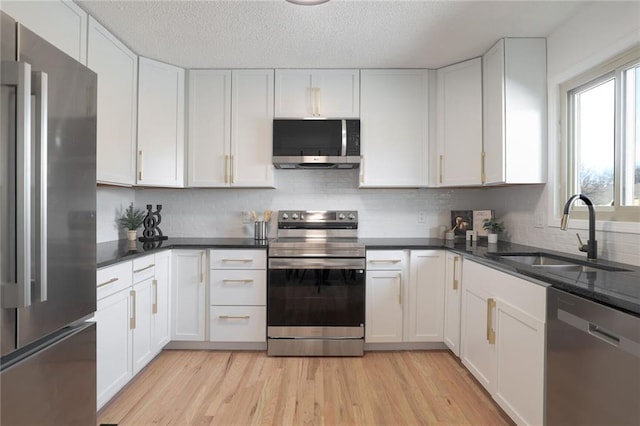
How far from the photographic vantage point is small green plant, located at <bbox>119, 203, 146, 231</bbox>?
2.86 metres

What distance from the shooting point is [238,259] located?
279 cm

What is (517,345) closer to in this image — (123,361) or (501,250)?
(501,250)

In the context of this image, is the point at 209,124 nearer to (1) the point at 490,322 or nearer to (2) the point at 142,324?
(2) the point at 142,324

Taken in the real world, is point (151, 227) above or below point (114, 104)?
below

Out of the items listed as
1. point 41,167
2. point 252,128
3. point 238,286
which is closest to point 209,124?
point 252,128

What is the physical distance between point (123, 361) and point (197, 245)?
965 mm

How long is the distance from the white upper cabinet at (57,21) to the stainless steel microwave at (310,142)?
142cm

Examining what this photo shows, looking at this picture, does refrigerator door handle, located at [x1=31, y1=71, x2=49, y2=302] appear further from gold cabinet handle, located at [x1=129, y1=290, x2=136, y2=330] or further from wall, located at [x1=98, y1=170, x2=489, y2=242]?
wall, located at [x1=98, y1=170, x2=489, y2=242]

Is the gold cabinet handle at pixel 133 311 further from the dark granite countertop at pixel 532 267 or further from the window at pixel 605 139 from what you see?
the window at pixel 605 139

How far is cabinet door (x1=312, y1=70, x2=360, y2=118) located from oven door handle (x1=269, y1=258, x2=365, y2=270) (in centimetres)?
125

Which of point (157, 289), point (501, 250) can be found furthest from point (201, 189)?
point (501, 250)

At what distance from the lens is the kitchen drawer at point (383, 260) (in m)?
2.79

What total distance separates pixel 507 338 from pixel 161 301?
2.36 m

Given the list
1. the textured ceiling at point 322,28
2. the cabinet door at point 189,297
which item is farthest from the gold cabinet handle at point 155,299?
the textured ceiling at point 322,28
